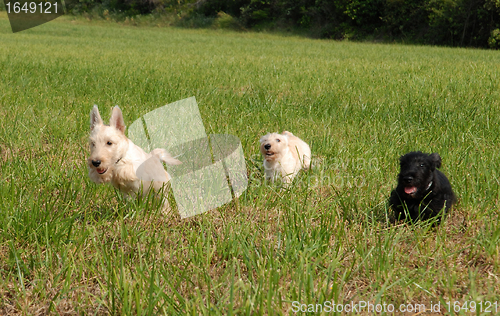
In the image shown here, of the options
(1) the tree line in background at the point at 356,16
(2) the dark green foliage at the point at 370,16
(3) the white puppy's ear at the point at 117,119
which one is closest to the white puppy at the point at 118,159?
(3) the white puppy's ear at the point at 117,119

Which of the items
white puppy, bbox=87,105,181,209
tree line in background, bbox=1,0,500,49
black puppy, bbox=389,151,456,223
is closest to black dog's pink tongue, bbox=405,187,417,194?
black puppy, bbox=389,151,456,223

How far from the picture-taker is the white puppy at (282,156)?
420cm

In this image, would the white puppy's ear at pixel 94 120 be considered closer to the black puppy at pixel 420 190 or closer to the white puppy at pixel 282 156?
the black puppy at pixel 420 190

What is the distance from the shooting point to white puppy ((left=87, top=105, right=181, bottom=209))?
2.03m

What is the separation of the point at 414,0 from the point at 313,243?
4208 cm

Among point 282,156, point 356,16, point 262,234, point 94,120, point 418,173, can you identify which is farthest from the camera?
point 356,16

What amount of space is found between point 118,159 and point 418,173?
1.99 meters

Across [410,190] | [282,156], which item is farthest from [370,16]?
[410,190]

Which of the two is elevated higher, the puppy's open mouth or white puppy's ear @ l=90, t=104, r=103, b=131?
white puppy's ear @ l=90, t=104, r=103, b=131

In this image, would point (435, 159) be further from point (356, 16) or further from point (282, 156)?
point (356, 16)

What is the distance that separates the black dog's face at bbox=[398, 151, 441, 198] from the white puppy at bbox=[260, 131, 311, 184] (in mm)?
1322

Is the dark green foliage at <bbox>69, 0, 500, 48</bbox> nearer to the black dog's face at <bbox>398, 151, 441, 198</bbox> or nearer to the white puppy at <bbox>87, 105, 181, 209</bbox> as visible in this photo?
the black dog's face at <bbox>398, 151, 441, 198</bbox>

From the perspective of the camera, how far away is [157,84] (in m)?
9.09

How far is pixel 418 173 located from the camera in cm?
283
